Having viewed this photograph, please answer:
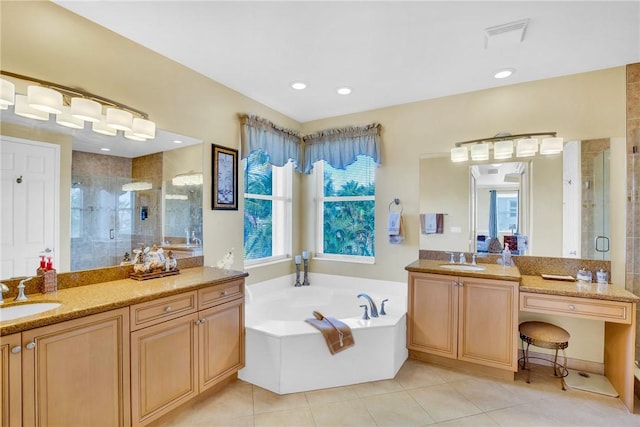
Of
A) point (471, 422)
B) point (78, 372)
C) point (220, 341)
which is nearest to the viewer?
point (78, 372)

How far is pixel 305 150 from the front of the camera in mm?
3947

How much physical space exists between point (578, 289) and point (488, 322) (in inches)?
27.1

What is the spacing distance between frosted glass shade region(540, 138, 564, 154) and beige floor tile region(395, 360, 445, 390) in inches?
85.4

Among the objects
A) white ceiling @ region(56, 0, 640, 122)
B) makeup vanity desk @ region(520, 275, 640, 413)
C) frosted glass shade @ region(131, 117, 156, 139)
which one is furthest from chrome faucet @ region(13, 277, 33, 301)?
makeup vanity desk @ region(520, 275, 640, 413)

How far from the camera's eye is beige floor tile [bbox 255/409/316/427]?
6.39 ft

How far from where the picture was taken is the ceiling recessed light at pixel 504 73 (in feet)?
8.41

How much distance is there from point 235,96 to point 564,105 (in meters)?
3.04

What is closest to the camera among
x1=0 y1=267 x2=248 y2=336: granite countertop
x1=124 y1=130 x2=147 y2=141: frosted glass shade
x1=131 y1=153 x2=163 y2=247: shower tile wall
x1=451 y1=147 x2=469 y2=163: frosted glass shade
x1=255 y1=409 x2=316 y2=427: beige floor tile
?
x1=0 y1=267 x2=248 y2=336: granite countertop

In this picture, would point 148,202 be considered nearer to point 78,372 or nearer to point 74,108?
point 74,108

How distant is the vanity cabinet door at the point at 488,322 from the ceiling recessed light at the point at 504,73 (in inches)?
70.1

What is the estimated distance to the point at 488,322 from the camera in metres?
2.50

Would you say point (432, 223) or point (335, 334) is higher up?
point (432, 223)

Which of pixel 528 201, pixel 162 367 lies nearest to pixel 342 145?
pixel 528 201

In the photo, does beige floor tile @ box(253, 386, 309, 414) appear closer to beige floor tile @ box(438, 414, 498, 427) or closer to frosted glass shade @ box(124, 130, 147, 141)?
beige floor tile @ box(438, 414, 498, 427)
